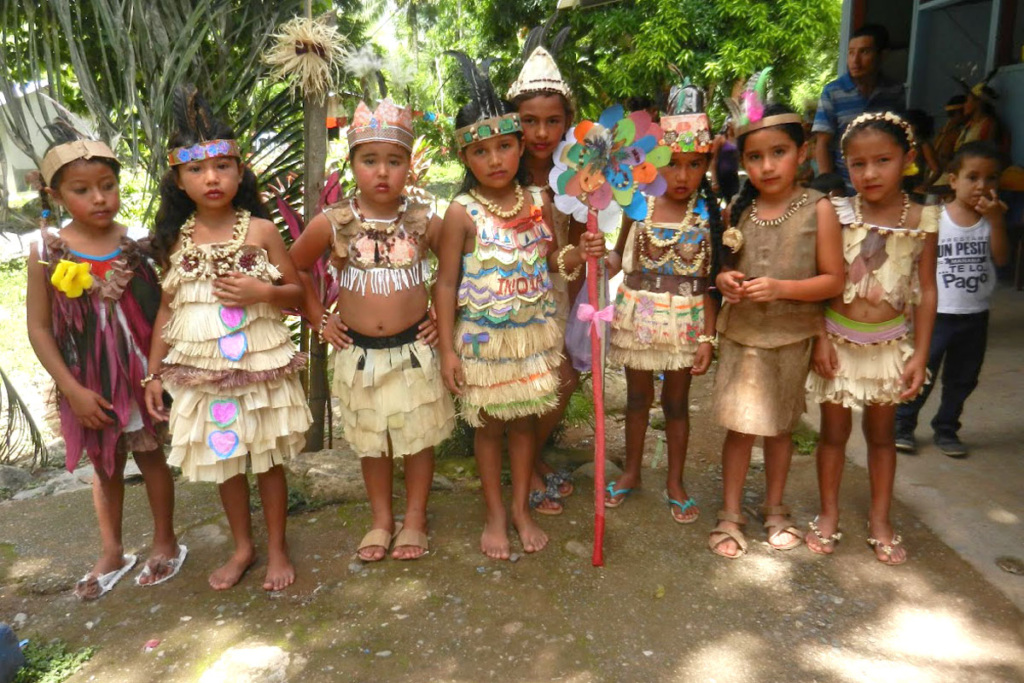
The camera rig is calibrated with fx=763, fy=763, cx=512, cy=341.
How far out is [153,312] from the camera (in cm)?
282

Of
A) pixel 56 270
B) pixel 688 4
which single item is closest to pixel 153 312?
pixel 56 270

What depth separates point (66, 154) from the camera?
2.58 m

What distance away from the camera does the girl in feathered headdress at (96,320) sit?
8.57ft

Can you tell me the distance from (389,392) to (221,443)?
23.7 inches

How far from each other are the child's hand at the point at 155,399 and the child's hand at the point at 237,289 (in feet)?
1.35

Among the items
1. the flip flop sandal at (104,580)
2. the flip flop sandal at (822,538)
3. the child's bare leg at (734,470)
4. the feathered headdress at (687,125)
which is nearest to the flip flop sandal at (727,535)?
the child's bare leg at (734,470)

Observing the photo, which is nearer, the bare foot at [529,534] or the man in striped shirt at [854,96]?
the bare foot at [529,534]

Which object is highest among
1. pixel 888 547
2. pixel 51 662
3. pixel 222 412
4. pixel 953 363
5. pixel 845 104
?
pixel 845 104

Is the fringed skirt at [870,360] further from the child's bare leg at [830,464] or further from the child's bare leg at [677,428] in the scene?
the child's bare leg at [677,428]

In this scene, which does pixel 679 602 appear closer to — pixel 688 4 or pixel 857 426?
pixel 857 426

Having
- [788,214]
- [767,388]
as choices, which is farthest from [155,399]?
[788,214]

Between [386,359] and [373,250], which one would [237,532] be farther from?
[373,250]

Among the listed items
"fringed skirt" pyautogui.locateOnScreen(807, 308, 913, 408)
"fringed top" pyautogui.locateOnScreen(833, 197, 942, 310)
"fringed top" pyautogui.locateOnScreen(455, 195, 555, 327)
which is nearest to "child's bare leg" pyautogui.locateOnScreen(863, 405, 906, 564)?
"fringed skirt" pyautogui.locateOnScreen(807, 308, 913, 408)

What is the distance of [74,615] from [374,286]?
1.61 metres
